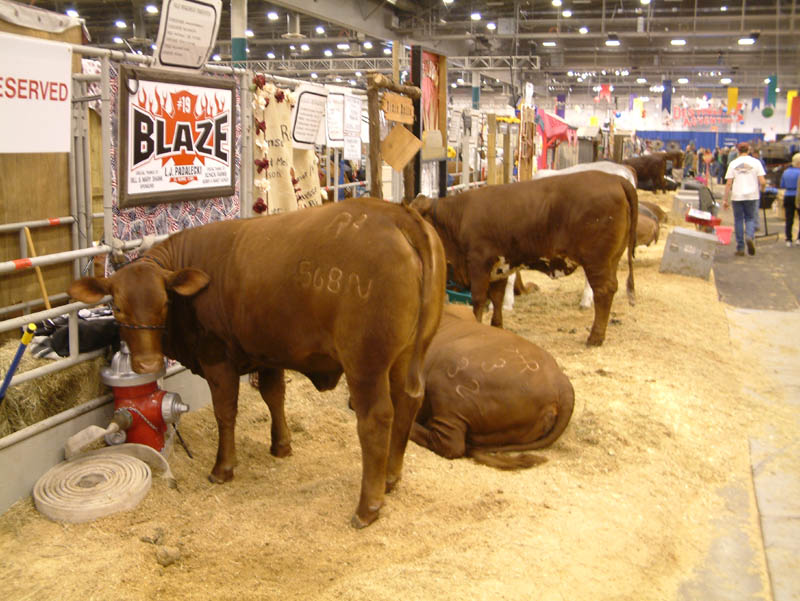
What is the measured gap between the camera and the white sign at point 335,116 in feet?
21.6

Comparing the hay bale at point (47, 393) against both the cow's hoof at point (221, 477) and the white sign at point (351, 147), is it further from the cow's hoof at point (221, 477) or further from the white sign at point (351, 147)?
the white sign at point (351, 147)

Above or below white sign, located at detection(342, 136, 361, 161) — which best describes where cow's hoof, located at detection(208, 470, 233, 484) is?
below

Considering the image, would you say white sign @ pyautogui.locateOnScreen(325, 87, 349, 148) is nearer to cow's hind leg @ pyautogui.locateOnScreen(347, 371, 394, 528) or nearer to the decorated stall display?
the decorated stall display

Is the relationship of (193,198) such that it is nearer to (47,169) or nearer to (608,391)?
(47,169)

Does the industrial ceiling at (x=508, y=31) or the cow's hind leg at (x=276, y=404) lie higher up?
the industrial ceiling at (x=508, y=31)

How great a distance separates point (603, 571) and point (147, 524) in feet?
6.86

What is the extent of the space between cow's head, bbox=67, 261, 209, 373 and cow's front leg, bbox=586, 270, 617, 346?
15.1ft

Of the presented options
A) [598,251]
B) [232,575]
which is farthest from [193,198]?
[598,251]

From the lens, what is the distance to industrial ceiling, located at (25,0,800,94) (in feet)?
78.7

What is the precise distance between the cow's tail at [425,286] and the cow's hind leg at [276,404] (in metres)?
1.05

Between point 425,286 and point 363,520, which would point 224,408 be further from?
point 425,286

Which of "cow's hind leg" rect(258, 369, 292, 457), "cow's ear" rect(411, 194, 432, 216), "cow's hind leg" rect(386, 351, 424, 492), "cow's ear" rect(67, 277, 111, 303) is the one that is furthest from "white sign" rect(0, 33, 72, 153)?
"cow's ear" rect(411, 194, 432, 216)

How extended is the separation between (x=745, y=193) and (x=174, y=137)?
12691 millimetres

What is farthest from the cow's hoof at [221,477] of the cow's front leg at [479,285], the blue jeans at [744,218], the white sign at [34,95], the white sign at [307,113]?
the blue jeans at [744,218]
